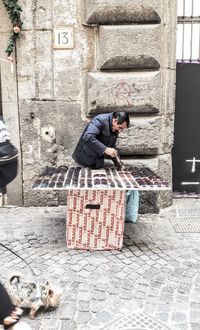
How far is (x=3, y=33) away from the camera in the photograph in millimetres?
5457

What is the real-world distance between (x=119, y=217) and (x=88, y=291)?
100cm

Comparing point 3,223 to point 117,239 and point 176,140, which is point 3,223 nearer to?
point 117,239

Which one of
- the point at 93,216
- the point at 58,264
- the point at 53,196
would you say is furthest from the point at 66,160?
the point at 58,264

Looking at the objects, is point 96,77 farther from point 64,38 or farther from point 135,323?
point 135,323

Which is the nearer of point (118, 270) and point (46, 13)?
point (118, 270)

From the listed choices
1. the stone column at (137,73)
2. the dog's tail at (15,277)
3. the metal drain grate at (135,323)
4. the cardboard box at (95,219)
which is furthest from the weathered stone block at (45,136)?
the metal drain grate at (135,323)

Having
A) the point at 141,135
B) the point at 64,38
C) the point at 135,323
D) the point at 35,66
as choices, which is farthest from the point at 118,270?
the point at 64,38

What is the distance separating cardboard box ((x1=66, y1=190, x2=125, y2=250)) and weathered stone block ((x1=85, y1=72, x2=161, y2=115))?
159 cm

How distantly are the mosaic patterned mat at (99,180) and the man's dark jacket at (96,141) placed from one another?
0.11m

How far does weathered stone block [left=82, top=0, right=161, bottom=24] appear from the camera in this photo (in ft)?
17.1

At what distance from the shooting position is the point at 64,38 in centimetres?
544

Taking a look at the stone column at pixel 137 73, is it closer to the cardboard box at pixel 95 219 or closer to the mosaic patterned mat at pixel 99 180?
the mosaic patterned mat at pixel 99 180

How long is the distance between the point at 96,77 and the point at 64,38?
647mm

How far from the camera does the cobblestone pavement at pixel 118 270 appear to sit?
3142 mm
